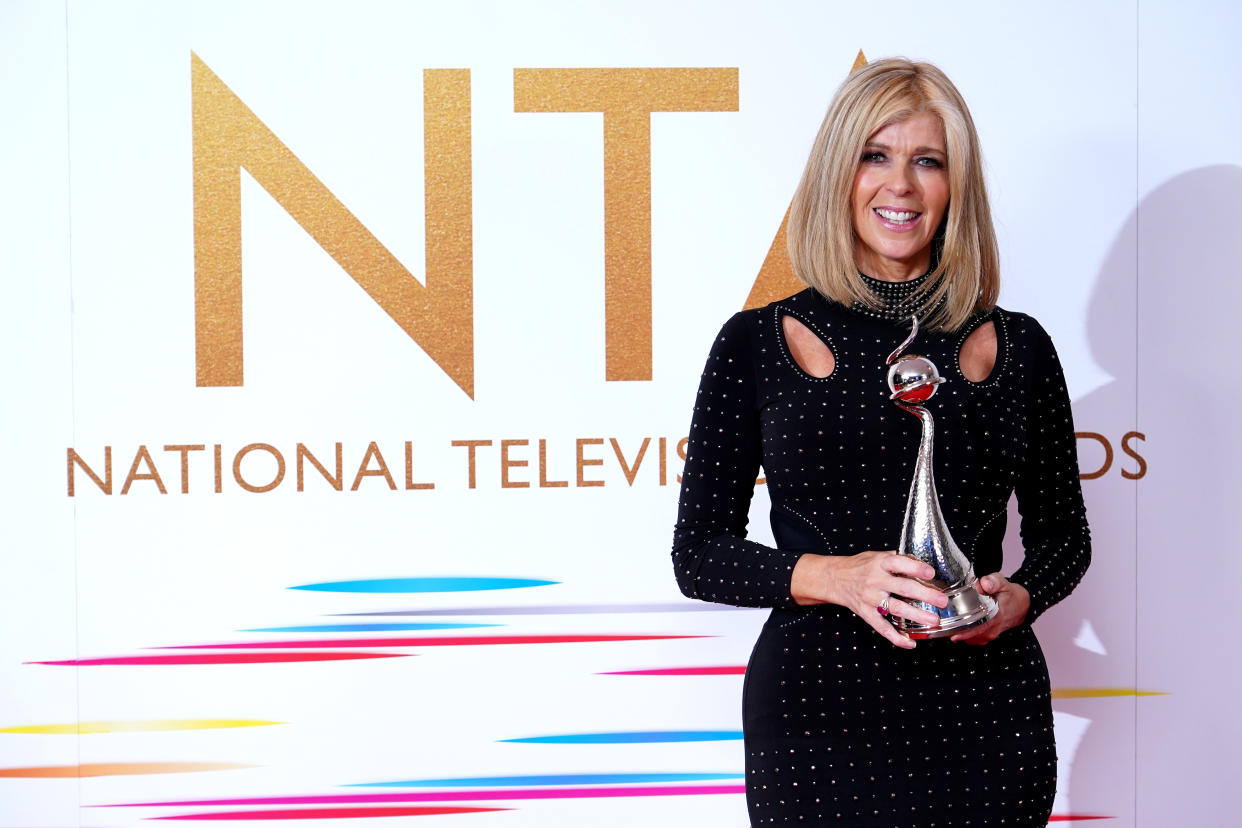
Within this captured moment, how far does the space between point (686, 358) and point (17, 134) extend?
3.99 ft

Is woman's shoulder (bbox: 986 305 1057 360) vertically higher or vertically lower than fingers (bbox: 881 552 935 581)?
higher

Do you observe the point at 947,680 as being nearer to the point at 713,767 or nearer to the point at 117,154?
the point at 713,767

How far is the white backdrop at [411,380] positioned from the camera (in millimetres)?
1836

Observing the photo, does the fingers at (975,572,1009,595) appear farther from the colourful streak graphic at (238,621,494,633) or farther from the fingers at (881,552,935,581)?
the colourful streak graphic at (238,621,494,633)

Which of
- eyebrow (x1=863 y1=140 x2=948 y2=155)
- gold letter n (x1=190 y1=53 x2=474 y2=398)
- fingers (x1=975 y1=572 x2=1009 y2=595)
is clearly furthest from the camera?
gold letter n (x1=190 y1=53 x2=474 y2=398)

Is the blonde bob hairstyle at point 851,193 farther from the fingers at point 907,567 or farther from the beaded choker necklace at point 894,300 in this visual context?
the fingers at point 907,567

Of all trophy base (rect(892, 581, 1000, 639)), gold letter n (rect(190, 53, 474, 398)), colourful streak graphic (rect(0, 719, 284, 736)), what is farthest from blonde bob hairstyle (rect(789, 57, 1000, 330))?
colourful streak graphic (rect(0, 719, 284, 736))

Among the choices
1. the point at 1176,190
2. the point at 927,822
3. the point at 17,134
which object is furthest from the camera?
the point at 1176,190

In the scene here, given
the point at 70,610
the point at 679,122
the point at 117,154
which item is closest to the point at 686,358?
the point at 679,122

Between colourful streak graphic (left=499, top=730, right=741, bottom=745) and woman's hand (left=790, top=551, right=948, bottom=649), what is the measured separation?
86 cm

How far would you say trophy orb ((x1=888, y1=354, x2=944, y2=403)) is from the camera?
1.05 meters

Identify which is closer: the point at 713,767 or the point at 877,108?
the point at 877,108

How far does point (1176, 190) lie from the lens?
6.43 ft

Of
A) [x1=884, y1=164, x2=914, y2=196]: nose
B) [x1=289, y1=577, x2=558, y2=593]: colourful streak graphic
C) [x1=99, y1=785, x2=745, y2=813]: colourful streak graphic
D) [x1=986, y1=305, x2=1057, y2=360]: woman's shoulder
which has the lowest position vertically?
[x1=99, y1=785, x2=745, y2=813]: colourful streak graphic
